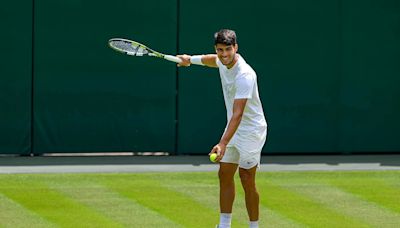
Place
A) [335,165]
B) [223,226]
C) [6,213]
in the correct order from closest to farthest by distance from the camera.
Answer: [223,226] → [6,213] → [335,165]

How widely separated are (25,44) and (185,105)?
2402mm

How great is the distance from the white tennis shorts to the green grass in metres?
1.15

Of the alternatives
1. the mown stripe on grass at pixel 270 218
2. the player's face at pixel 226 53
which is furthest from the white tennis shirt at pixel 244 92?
the mown stripe on grass at pixel 270 218

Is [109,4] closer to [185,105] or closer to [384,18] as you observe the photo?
[185,105]

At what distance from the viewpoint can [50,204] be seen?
1205 centimetres

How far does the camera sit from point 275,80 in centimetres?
1630

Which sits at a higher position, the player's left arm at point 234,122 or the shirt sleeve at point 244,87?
the shirt sleeve at point 244,87

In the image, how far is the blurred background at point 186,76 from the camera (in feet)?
51.6

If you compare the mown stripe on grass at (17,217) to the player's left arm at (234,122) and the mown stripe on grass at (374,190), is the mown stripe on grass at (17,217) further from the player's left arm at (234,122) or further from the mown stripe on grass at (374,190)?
the mown stripe on grass at (374,190)

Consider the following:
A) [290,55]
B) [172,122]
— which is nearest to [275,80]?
[290,55]

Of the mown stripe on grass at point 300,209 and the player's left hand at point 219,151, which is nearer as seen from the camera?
the player's left hand at point 219,151

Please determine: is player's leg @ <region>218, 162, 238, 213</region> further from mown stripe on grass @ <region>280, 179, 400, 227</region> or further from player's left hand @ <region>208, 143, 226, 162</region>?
mown stripe on grass @ <region>280, 179, 400, 227</region>

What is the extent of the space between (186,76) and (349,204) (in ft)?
14.8

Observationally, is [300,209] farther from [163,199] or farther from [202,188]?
[202,188]
